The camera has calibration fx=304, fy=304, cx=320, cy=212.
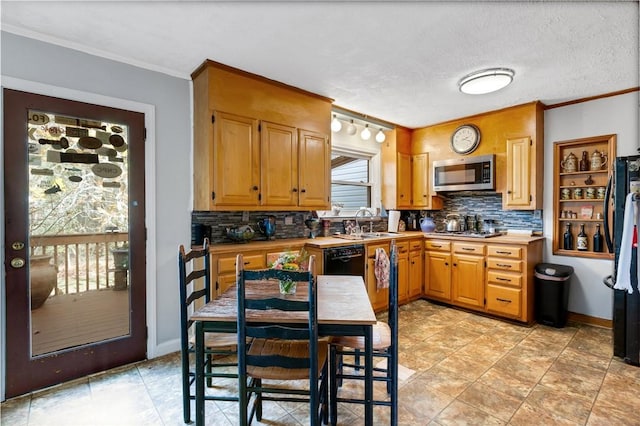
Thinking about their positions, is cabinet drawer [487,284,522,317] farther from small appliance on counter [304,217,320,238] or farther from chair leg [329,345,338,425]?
chair leg [329,345,338,425]

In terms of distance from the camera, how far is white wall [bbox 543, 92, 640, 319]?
333 centimetres

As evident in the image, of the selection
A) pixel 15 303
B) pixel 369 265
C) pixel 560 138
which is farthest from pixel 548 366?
pixel 15 303

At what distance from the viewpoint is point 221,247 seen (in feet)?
9.29

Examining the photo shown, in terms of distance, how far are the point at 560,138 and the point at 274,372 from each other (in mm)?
4230

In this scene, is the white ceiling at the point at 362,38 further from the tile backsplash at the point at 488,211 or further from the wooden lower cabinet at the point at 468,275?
the wooden lower cabinet at the point at 468,275

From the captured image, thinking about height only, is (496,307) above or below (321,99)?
below

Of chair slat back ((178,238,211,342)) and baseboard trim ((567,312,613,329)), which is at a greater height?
chair slat back ((178,238,211,342))

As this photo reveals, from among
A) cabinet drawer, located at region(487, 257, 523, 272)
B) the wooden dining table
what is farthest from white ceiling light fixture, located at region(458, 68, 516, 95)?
the wooden dining table

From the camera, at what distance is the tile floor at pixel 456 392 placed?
1.94m

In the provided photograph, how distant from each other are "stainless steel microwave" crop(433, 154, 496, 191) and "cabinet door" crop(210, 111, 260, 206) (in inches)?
110

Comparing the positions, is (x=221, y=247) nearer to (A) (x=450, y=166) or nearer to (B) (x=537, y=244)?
(A) (x=450, y=166)

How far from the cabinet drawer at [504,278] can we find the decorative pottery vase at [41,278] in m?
4.33

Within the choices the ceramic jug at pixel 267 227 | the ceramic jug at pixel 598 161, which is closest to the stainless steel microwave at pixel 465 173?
the ceramic jug at pixel 598 161

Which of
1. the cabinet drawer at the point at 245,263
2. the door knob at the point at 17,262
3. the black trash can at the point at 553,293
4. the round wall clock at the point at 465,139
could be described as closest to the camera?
the door knob at the point at 17,262
